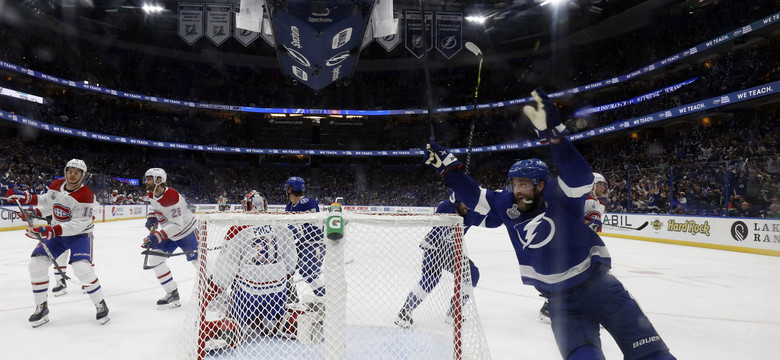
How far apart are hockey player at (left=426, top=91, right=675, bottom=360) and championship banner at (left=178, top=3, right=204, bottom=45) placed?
10342mm

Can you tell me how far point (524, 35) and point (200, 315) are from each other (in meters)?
25.2

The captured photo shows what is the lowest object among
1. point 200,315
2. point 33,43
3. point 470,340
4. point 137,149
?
point 470,340

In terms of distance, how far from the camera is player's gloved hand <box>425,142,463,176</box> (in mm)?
2275

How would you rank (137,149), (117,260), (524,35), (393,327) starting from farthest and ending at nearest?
(137,149), (524,35), (117,260), (393,327)

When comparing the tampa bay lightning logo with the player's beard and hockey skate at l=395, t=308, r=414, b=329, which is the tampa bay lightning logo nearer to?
the player's beard

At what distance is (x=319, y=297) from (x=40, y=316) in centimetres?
260

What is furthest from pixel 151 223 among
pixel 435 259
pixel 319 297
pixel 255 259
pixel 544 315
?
pixel 544 315

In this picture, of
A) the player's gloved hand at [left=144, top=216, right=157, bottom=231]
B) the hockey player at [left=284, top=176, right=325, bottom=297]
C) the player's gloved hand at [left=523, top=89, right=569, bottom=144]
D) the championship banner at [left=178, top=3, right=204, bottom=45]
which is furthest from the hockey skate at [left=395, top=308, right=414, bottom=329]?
the championship banner at [left=178, top=3, right=204, bottom=45]

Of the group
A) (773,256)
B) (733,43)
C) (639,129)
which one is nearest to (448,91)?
(639,129)

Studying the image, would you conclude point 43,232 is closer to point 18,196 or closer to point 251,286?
point 18,196

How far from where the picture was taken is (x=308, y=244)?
327 centimetres

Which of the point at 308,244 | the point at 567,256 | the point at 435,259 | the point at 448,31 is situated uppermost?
the point at 448,31

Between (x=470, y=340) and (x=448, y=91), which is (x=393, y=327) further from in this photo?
(x=448, y=91)

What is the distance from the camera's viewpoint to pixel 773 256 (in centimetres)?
834
